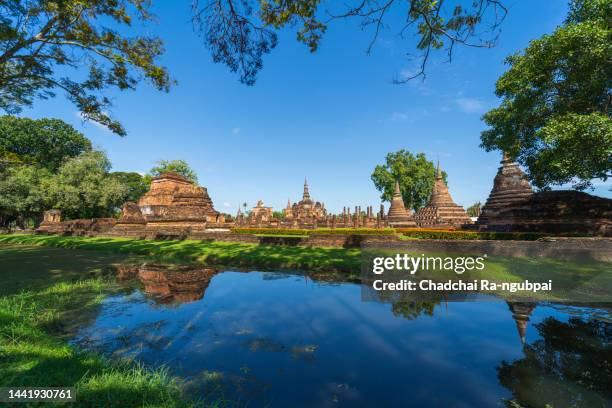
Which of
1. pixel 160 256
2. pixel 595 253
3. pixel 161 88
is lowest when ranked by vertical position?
pixel 160 256

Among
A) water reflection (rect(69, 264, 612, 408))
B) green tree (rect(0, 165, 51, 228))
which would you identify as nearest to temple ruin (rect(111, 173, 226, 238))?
water reflection (rect(69, 264, 612, 408))

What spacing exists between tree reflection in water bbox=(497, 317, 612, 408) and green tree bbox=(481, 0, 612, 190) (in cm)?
803

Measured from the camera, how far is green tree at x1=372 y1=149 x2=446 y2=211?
43719 mm

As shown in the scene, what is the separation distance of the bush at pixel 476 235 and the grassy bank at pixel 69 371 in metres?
15.7

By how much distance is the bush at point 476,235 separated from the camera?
12552 mm

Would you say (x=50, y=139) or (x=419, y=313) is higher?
(x=50, y=139)

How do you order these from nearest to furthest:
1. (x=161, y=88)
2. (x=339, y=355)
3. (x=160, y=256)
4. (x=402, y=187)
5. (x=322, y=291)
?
(x=339, y=355) → (x=322, y=291) → (x=161, y=88) → (x=160, y=256) → (x=402, y=187)

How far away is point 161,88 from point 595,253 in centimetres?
1531

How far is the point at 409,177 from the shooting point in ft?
144

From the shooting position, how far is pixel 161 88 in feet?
26.8

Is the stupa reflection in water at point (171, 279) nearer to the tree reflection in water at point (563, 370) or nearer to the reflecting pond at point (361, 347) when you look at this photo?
the reflecting pond at point (361, 347)

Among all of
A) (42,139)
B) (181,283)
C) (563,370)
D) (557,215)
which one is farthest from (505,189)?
(42,139)

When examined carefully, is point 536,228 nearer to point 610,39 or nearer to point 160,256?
point 610,39

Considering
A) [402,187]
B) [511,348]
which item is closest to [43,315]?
[511,348]
